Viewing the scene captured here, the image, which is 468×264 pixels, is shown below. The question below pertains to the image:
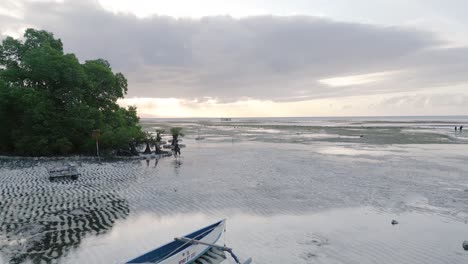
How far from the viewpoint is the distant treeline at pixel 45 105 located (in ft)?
133

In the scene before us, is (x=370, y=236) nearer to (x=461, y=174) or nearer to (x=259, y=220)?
(x=259, y=220)

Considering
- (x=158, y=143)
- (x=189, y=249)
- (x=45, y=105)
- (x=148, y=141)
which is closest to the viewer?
(x=189, y=249)

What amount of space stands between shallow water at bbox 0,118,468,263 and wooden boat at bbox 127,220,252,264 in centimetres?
140

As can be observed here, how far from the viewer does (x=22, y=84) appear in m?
43.2

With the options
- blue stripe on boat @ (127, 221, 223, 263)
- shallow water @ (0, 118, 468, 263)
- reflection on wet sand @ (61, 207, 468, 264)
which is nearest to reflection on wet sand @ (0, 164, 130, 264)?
shallow water @ (0, 118, 468, 263)

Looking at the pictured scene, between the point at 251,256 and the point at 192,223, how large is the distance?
17.1 ft

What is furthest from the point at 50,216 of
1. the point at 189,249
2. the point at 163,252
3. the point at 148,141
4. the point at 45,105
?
the point at 148,141

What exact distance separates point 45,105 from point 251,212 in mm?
34003

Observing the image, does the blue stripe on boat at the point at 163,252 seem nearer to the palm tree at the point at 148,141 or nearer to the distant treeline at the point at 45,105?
the distant treeline at the point at 45,105

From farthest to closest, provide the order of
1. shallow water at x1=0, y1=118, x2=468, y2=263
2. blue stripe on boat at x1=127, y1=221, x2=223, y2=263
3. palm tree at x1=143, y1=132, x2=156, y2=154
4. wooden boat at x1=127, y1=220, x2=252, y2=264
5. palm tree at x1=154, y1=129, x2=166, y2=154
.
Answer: palm tree at x1=154, y1=129, x2=166, y2=154 < palm tree at x1=143, y1=132, x2=156, y2=154 < shallow water at x1=0, y1=118, x2=468, y2=263 < wooden boat at x1=127, y1=220, x2=252, y2=264 < blue stripe on boat at x1=127, y1=221, x2=223, y2=263

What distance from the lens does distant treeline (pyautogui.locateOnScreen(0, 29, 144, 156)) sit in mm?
40500

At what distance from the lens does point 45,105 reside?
4081cm

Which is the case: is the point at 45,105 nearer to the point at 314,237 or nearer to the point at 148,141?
the point at 148,141

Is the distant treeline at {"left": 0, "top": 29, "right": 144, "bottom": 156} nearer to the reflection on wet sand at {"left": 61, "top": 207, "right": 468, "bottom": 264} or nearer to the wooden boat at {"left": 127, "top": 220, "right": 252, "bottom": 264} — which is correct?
the reflection on wet sand at {"left": 61, "top": 207, "right": 468, "bottom": 264}
